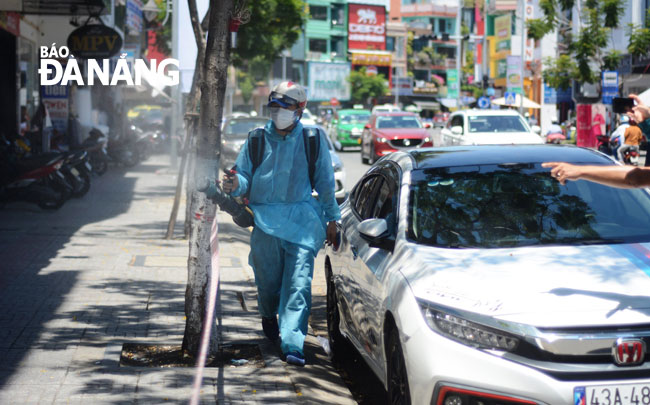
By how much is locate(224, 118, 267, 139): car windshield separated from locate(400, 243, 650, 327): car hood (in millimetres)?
20705

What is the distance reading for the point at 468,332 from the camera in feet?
13.9

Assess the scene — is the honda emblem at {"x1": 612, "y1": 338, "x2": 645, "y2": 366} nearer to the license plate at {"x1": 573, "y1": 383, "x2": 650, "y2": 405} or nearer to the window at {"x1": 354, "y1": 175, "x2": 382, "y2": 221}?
the license plate at {"x1": 573, "y1": 383, "x2": 650, "y2": 405}

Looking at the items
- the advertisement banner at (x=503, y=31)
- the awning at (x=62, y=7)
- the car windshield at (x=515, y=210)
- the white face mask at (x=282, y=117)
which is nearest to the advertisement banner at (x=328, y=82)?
the advertisement banner at (x=503, y=31)

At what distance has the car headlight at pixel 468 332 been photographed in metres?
4.16

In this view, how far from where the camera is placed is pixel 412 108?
329 ft

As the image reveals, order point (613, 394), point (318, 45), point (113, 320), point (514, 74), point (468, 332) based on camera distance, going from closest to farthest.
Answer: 1. point (613, 394)
2. point (468, 332)
3. point (113, 320)
4. point (514, 74)
5. point (318, 45)

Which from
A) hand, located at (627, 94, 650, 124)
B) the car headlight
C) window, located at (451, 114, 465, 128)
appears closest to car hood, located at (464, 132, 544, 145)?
window, located at (451, 114, 465, 128)

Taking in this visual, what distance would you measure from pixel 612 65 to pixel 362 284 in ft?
100

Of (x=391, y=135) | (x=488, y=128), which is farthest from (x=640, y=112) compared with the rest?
(x=391, y=135)

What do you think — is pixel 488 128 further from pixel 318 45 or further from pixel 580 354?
pixel 318 45

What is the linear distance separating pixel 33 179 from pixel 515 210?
1219 cm

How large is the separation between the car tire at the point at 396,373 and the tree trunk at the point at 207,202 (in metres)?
1.81

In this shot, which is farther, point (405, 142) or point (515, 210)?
point (405, 142)

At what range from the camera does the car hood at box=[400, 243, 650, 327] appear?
165 inches
